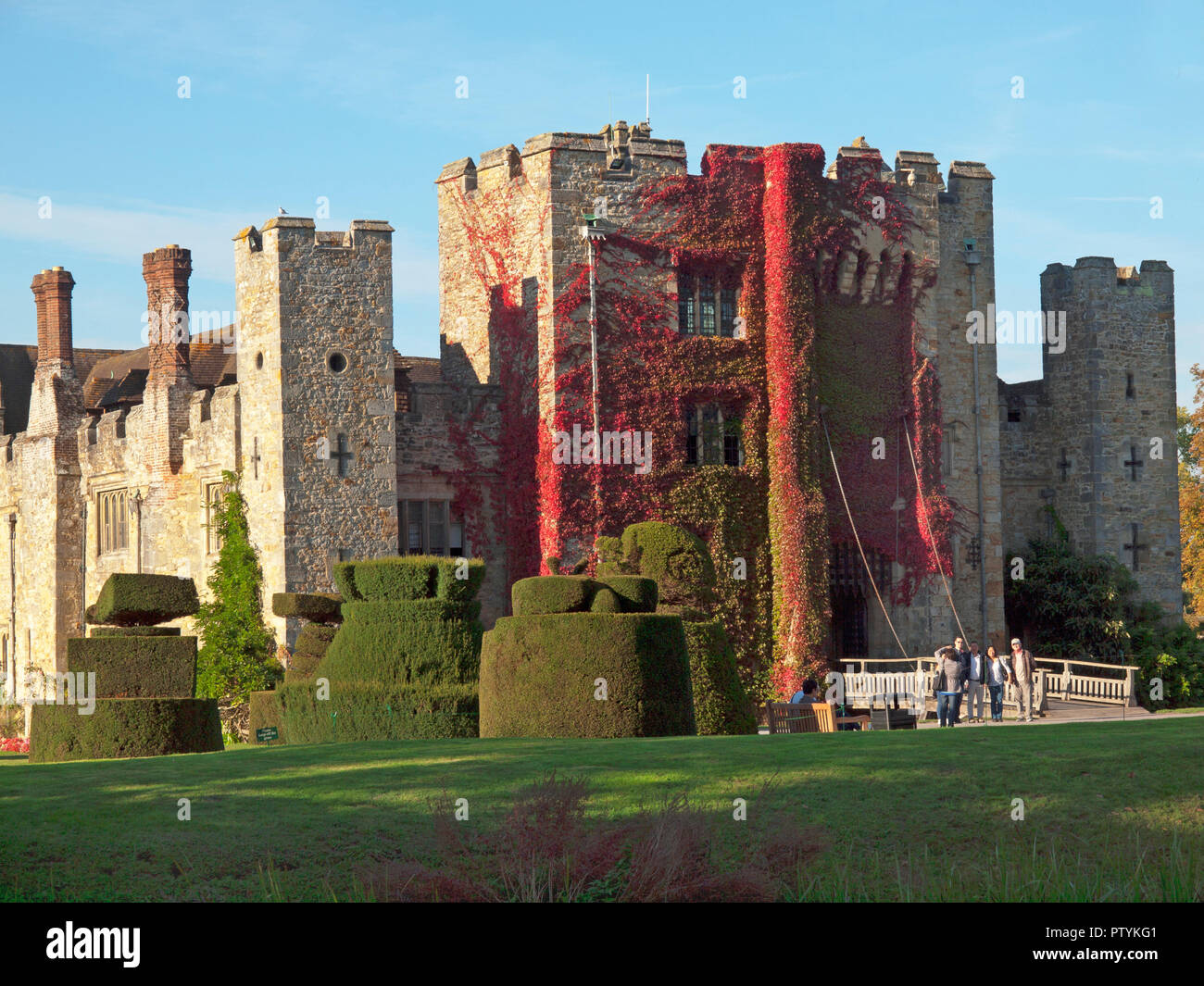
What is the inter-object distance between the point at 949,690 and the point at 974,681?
2127 millimetres

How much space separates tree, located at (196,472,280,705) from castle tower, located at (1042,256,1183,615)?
18.8 m

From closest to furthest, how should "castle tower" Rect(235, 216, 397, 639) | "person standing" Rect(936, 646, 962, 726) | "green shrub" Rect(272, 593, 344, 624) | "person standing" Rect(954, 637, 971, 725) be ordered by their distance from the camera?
1. "green shrub" Rect(272, 593, 344, 624)
2. "person standing" Rect(936, 646, 962, 726)
3. "person standing" Rect(954, 637, 971, 725)
4. "castle tower" Rect(235, 216, 397, 639)

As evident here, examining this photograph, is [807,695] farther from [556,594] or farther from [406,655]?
[406,655]

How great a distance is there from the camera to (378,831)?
14.2 meters

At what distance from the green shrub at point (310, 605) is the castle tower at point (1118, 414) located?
63.2 ft

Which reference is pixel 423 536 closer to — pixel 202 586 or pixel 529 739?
pixel 202 586

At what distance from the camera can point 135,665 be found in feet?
78.1

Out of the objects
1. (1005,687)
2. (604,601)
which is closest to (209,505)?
(604,601)

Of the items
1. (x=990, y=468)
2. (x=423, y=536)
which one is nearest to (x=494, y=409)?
(x=423, y=536)

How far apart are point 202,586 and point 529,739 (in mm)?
15999

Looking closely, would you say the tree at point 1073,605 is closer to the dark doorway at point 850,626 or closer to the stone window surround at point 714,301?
the dark doorway at point 850,626

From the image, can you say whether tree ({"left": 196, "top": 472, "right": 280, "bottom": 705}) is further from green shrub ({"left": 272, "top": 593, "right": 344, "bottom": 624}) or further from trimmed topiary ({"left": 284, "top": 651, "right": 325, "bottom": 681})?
trimmed topiary ({"left": 284, "top": 651, "right": 325, "bottom": 681})

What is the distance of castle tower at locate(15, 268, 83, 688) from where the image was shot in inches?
1583

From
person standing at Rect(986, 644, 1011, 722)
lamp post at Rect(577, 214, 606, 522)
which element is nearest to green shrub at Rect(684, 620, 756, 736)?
person standing at Rect(986, 644, 1011, 722)
